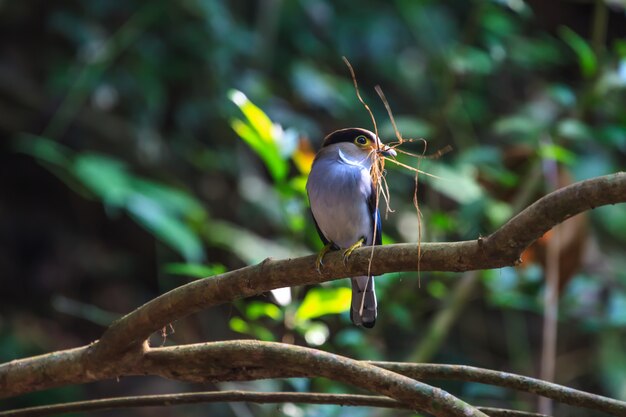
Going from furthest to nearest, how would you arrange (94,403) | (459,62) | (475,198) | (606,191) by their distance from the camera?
(459,62), (475,198), (94,403), (606,191)

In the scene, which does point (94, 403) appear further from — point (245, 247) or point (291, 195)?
point (245, 247)

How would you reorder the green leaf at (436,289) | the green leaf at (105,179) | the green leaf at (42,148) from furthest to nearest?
the green leaf at (42,148) < the green leaf at (105,179) < the green leaf at (436,289)

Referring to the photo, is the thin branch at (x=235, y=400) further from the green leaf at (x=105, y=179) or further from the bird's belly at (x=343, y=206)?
the green leaf at (x=105, y=179)

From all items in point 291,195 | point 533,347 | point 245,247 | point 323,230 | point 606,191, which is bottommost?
point 606,191

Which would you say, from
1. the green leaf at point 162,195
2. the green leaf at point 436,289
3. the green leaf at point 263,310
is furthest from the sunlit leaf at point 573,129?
the green leaf at point 162,195

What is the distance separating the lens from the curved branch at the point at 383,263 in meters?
1.45

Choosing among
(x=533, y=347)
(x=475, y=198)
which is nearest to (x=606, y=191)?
(x=475, y=198)

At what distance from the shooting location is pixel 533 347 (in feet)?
19.8

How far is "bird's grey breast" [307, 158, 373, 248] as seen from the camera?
2.81 meters

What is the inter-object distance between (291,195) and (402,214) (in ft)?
7.28

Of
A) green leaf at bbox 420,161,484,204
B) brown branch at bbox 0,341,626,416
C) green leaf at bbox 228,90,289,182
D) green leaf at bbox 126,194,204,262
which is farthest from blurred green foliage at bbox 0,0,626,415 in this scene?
brown branch at bbox 0,341,626,416

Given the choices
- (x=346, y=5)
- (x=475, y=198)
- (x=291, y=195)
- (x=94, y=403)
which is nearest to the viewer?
(x=94, y=403)

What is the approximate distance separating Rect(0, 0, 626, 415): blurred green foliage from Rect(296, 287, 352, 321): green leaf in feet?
3.54

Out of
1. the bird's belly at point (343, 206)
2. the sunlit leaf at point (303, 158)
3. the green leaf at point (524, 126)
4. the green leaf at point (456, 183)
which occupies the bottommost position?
the bird's belly at point (343, 206)
